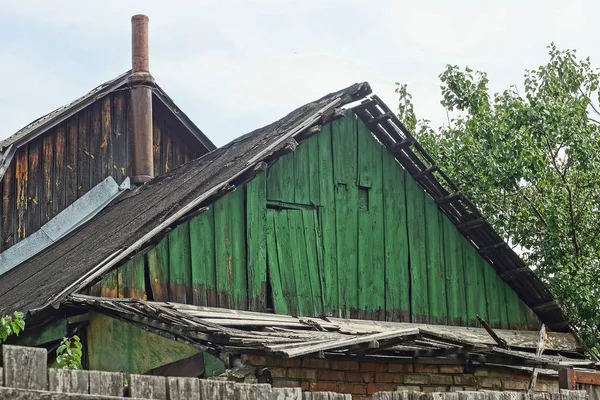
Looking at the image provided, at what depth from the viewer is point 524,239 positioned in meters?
18.0

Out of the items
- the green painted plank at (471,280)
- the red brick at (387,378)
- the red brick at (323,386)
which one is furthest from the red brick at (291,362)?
the green painted plank at (471,280)

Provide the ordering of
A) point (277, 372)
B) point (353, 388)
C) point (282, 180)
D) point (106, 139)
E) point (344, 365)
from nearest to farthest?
point (277, 372), point (344, 365), point (353, 388), point (282, 180), point (106, 139)

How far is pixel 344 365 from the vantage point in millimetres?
11477

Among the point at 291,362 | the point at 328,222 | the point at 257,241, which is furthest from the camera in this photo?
the point at 328,222

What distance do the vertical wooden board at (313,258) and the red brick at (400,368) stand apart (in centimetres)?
109

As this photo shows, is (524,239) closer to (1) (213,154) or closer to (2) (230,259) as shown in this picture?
(1) (213,154)

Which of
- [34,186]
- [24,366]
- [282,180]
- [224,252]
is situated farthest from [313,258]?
[24,366]

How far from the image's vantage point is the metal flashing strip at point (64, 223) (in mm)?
15508

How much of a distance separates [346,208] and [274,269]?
55.6 inches

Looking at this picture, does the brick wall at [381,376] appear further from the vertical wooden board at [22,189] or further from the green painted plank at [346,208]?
the vertical wooden board at [22,189]

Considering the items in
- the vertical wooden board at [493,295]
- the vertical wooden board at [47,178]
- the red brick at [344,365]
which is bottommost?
the red brick at [344,365]

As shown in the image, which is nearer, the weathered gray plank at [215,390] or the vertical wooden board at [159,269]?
the weathered gray plank at [215,390]

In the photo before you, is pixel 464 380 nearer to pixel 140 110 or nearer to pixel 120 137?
pixel 140 110

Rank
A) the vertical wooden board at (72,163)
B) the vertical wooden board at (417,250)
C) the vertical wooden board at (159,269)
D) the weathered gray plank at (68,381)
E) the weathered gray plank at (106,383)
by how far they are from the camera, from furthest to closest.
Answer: the vertical wooden board at (72,163) → the vertical wooden board at (417,250) → the vertical wooden board at (159,269) → the weathered gray plank at (106,383) → the weathered gray plank at (68,381)
